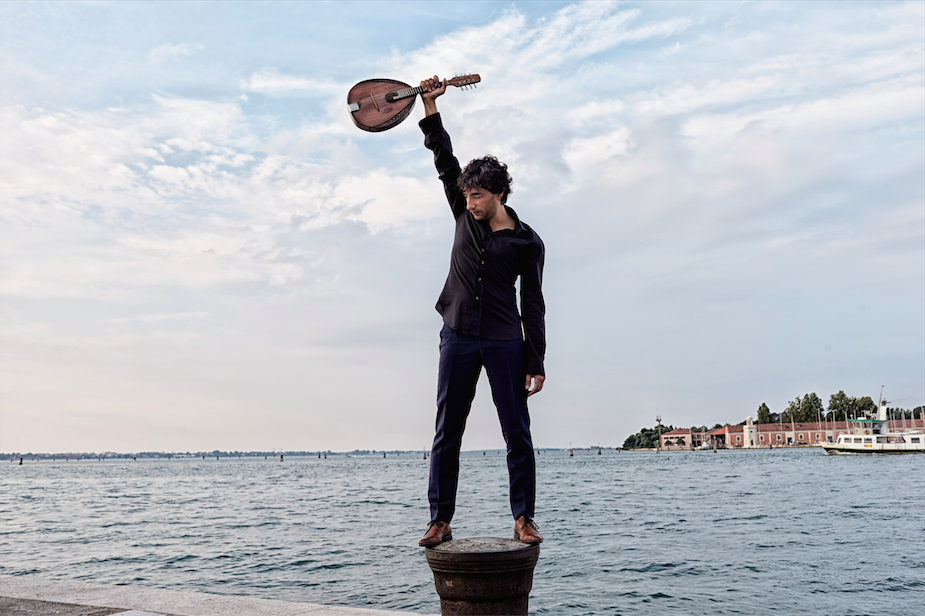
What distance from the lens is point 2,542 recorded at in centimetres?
2414

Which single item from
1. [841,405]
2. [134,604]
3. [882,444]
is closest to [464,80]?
[134,604]

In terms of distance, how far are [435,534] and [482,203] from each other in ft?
6.45

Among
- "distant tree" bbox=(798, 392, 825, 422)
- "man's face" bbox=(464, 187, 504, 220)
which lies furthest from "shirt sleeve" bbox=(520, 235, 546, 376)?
"distant tree" bbox=(798, 392, 825, 422)

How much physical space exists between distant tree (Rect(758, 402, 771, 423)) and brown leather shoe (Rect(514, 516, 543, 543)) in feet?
569

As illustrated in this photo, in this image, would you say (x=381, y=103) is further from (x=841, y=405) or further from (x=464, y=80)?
(x=841, y=405)

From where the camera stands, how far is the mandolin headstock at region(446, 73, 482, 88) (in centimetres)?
430

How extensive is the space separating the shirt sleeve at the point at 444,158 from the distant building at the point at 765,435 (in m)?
146

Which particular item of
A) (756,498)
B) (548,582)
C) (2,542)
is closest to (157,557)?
(2,542)

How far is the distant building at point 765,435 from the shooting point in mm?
140375

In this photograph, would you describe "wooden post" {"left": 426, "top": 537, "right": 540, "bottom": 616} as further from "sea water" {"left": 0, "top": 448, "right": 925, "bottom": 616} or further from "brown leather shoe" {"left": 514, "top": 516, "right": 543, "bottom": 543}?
"sea water" {"left": 0, "top": 448, "right": 925, "bottom": 616}

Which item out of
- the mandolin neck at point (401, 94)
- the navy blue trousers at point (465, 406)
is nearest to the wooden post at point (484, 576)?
the navy blue trousers at point (465, 406)

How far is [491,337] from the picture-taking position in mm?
4043

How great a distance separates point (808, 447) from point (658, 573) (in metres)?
151

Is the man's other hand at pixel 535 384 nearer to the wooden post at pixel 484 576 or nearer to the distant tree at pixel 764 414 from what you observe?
the wooden post at pixel 484 576
